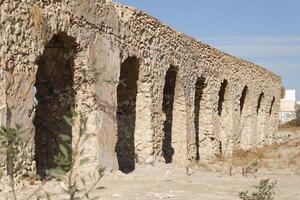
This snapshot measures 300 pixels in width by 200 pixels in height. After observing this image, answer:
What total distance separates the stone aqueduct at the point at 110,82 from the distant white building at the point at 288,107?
98.1 ft

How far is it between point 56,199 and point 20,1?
2647 mm

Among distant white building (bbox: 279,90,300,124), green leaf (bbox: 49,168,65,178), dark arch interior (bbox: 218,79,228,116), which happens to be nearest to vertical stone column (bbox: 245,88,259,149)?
dark arch interior (bbox: 218,79,228,116)

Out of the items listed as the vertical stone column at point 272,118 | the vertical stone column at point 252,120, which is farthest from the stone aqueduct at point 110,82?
the vertical stone column at point 272,118

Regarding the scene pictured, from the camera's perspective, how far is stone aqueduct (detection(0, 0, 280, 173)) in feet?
23.2

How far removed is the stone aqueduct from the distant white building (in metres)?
29.9

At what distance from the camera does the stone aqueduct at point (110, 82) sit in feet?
23.2

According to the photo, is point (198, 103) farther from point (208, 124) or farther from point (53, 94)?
point (53, 94)

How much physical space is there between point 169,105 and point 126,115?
2.80m

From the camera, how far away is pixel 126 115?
1131 cm

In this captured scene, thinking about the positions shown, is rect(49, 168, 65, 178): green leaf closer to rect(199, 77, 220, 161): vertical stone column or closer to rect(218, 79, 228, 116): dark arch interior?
rect(199, 77, 220, 161): vertical stone column

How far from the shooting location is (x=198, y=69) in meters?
14.9

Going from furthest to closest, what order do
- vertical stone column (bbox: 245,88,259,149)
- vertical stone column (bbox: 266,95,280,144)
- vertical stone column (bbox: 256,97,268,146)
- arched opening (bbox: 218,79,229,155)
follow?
vertical stone column (bbox: 266,95,280,144) → vertical stone column (bbox: 256,97,268,146) → vertical stone column (bbox: 245,88,259,149) → arched opening (bbox: 218,79,229,155)

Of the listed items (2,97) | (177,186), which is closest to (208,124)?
(177,186)

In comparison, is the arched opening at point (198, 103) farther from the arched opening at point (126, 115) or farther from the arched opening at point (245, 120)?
the arched opening at point (126, 115)
